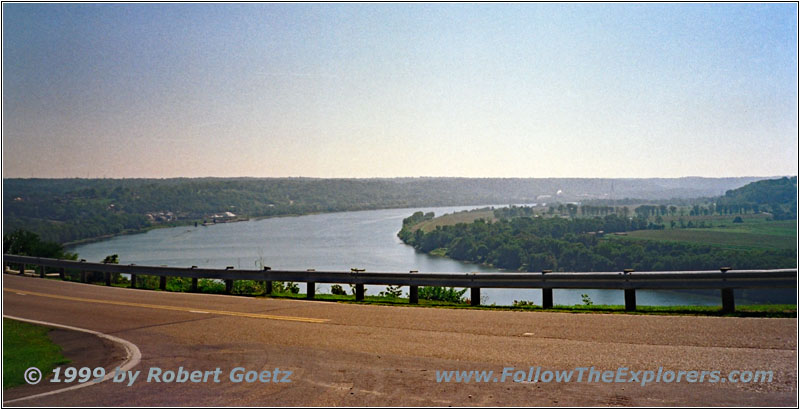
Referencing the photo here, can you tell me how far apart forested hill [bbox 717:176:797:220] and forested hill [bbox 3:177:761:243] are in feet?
7.70

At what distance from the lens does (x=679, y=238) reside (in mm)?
23125

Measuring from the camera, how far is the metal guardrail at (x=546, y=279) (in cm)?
1090

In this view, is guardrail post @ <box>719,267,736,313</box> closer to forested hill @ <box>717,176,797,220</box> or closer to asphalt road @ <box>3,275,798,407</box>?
asphalt road @ <box>3,275,798,407</box>

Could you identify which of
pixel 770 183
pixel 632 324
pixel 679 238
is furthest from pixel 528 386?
pixel 770 183

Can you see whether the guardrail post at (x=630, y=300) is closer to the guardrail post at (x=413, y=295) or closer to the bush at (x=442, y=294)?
the bush at (x=442, y=294)

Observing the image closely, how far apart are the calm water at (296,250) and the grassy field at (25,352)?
32.5 ft

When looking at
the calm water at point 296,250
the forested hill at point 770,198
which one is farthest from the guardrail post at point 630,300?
the forested hill at point 770,198

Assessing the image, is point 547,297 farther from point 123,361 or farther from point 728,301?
point 123,361

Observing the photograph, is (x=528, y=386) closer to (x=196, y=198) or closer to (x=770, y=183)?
(x=770, y=183)

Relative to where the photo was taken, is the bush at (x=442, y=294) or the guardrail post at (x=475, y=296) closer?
the guardrail post at (x=475, y=296)

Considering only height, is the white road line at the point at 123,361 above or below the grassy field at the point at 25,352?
above

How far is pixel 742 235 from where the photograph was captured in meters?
20.9

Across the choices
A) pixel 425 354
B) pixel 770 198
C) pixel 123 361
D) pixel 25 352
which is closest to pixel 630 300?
pixel 425 354

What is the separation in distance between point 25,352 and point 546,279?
899 cm
